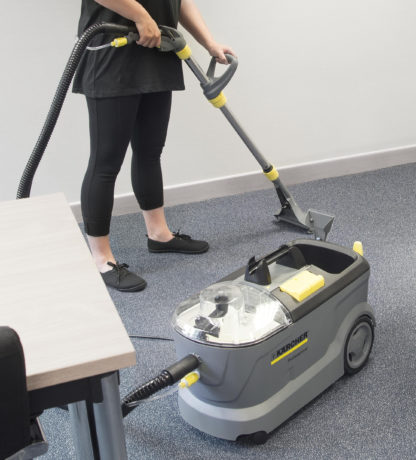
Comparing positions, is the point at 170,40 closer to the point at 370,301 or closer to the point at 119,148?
the point at 119,148

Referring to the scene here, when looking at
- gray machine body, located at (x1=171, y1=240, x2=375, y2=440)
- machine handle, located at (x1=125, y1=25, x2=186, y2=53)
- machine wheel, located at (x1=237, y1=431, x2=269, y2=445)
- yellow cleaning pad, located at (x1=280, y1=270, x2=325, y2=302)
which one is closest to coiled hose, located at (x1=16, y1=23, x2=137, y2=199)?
machine handle, located at (x1=125, y1=25, x2=186, y2=53)

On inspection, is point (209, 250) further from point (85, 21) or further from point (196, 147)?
point (85, 21)

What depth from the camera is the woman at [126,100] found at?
71.2 inches

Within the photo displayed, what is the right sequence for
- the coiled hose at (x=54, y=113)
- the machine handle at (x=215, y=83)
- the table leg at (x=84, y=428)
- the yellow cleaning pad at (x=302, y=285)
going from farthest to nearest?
the machine handle at (x=215, y=83), the coiled hose at (x=54, y=113), the yellow cleaning pad at (x=302, y=285), the table leg at (x=84, y=428)

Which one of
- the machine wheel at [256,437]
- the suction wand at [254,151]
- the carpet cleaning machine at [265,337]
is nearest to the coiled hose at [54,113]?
the carpet cleaning machine at [265,337]

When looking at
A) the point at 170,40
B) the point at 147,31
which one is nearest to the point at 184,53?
the point at 170,40

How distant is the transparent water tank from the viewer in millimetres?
1315

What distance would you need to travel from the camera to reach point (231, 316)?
135 centimetres

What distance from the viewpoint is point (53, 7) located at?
92.6 inches

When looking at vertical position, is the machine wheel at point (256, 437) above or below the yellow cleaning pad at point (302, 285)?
below

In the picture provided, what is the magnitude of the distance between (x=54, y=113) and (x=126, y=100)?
0.34 meters

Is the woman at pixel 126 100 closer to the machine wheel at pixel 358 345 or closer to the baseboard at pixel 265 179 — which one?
the baseboard at pixel 265 179

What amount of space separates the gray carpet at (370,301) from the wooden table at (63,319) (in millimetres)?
490

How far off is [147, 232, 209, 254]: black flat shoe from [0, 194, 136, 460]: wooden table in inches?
47.6
